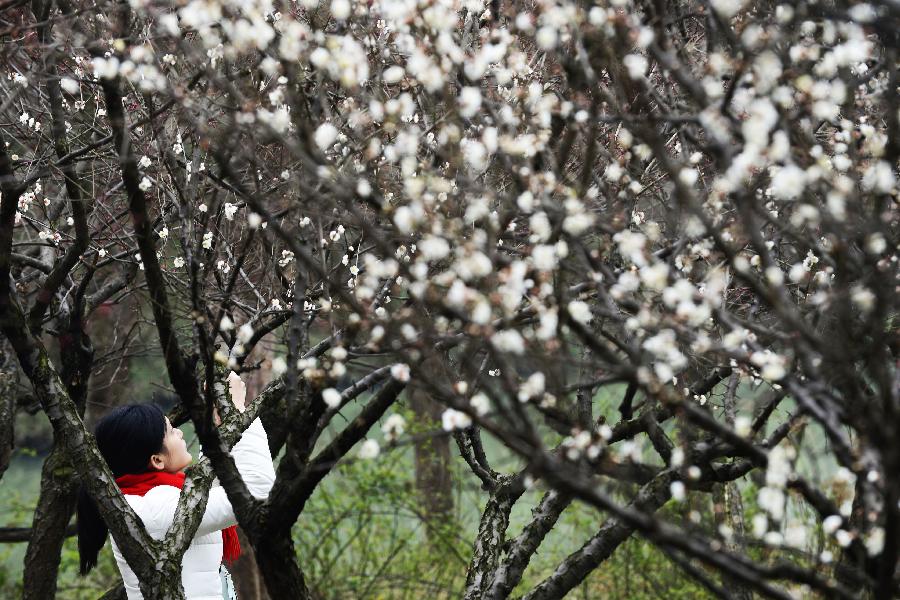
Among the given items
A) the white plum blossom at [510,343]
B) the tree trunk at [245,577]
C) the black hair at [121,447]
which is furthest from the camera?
the tree trunk at [245,577]

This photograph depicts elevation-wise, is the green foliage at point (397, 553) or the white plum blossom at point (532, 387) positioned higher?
the green foliage at point (397, 553)

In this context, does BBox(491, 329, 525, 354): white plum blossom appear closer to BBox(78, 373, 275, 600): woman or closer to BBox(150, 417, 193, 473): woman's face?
BBox(78, 373, 275, 600): woman

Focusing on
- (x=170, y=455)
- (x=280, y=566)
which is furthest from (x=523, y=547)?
(x=170, y=455)

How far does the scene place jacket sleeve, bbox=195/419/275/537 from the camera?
12.2 feet

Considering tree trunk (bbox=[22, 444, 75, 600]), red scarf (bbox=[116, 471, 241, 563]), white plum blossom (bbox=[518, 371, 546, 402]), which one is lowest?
white plum blossom (bbox=[518, 371, 546, 402])

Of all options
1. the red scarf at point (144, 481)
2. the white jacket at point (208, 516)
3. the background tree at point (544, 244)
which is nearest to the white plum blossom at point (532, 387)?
the background tree at point (544, 244)

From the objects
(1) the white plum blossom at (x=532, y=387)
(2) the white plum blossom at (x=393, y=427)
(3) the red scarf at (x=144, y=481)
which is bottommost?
(2) the white plum blossom at (x=393, y=427)

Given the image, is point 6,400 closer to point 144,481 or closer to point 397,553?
point 144,481

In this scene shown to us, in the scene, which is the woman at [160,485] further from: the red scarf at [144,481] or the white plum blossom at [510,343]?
the white plum blossom at [510,343]

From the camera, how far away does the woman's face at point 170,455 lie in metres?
3.97

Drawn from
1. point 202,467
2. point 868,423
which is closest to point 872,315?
point 868,423

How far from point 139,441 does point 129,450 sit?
0.07 m

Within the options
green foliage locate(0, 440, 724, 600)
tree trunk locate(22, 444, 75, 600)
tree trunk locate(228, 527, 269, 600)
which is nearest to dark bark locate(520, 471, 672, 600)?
tree trunk locate(22, 444, 75, 600)

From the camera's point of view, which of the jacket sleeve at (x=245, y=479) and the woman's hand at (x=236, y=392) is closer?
A: the jacket sleeve at (x=245, y=479)
